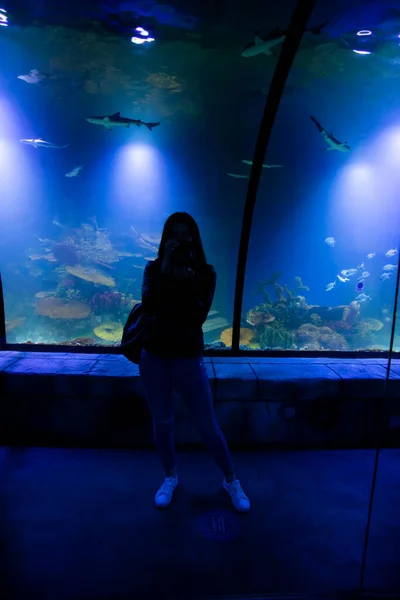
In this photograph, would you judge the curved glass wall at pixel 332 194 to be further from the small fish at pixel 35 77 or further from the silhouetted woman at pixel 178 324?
the small fish at pixel 35 77

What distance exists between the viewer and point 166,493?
86.7 inches

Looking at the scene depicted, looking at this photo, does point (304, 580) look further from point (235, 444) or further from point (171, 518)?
point (235, 444)

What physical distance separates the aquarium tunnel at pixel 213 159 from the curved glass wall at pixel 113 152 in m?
0.09

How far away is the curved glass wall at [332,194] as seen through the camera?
8500mm

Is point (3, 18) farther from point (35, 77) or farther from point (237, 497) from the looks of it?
point (237, 497)

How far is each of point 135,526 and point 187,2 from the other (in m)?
7.26

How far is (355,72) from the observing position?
10344mm

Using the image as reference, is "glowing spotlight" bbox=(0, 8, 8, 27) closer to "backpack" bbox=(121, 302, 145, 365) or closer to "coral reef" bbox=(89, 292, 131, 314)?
"backpack" bbox=(121, 302, 145, 365)

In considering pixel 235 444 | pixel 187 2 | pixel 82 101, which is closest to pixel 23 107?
pixel 82 101

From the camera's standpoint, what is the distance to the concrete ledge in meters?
2.93

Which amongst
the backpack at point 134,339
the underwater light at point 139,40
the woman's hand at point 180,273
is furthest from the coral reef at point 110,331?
the woman's hand at point 180,273

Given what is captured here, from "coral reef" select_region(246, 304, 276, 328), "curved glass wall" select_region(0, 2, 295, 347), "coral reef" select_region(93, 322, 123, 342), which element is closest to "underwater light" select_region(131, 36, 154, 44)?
"curved glass wall" select_region(0, 2, 295, 347)

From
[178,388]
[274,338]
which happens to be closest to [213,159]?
[274,338]

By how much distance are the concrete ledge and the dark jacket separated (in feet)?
3.73
